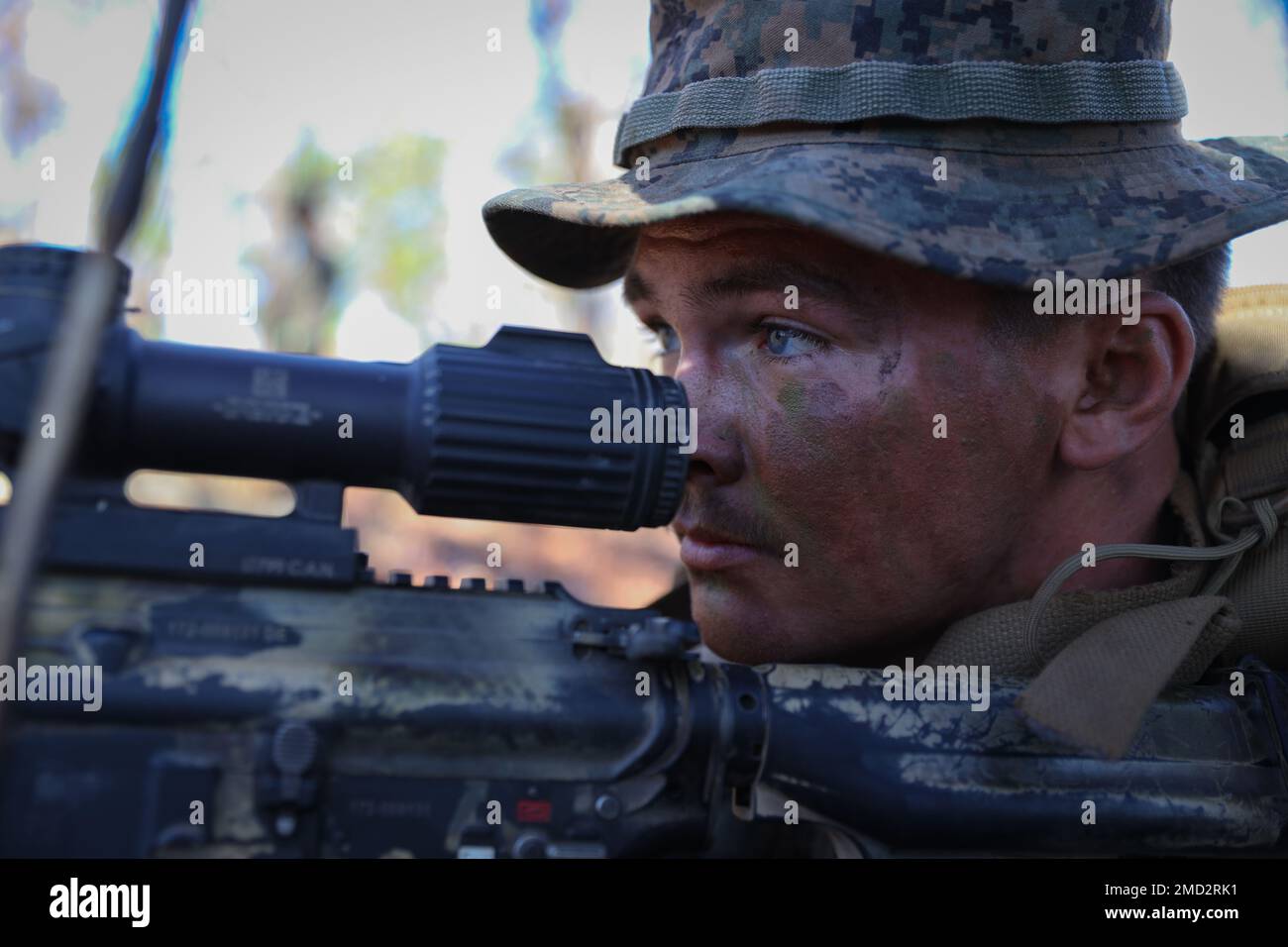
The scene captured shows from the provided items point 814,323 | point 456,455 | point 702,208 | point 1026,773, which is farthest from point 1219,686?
point 456,455

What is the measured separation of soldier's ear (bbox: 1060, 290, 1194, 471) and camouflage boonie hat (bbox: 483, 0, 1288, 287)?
151mm

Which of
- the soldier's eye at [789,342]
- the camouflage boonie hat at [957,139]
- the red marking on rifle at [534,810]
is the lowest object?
the red marking on rifle at [534,810]

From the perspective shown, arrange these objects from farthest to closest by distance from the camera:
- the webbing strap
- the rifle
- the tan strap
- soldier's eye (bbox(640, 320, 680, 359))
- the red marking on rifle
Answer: soldier's eye (bbox(640, 320, 680, 359))
the webbing strap
the tan strap
the red marking on rifle
the rifle

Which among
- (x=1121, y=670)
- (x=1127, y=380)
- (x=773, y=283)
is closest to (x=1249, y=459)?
(x=1127, y=380)

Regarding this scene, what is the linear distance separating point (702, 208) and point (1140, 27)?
90 cm

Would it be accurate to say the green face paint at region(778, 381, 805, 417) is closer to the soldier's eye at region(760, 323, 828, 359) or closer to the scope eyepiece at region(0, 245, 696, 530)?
the soldier's eye at region(760, 323, 828, 359)

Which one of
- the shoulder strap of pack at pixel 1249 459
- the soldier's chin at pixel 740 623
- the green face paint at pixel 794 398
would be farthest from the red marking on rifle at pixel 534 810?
the shoulder strap of pack at pixel 1249 459

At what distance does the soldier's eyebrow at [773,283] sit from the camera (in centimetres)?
184

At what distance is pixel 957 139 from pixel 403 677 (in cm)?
119

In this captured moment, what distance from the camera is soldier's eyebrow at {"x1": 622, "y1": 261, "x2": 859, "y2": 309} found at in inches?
72.5

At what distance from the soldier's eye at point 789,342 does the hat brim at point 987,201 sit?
0.23 meters

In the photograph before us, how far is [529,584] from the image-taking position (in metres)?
1.50

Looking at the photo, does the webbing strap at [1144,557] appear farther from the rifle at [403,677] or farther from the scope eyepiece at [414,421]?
the scope eyepiece at [414,421]

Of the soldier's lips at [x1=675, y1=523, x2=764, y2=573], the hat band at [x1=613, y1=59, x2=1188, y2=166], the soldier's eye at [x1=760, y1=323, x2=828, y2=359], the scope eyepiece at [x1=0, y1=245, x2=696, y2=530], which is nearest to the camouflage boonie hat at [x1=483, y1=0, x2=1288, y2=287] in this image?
the hat band at [x1=613, y1=59, x2=1188, y2=166]
